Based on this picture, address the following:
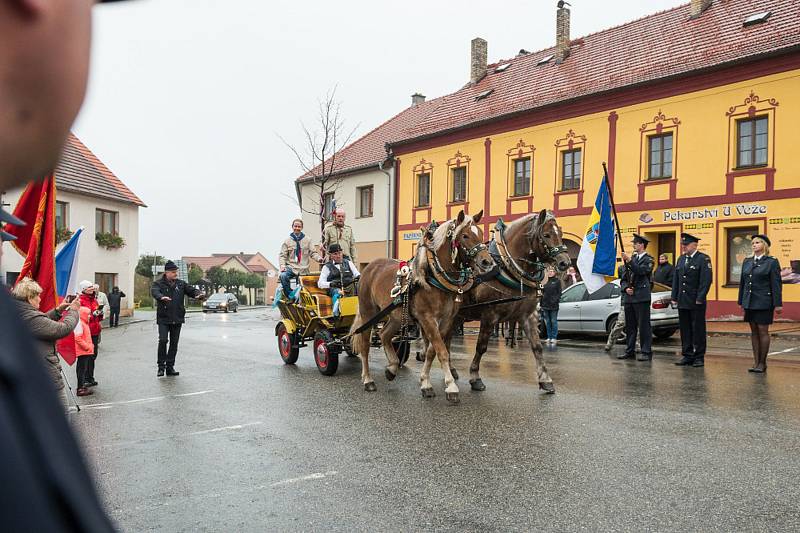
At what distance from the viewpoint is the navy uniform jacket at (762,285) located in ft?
31.6

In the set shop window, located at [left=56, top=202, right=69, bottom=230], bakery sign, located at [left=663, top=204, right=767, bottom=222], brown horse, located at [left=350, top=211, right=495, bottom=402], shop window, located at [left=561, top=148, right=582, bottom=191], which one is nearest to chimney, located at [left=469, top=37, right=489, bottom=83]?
shop window, located at [left=561, top=148, right=582, bottom=191]

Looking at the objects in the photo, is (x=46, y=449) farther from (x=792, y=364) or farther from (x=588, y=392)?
(x=792, y=364)

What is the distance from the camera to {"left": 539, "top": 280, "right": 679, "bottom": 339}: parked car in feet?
47.6

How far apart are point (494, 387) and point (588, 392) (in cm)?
116

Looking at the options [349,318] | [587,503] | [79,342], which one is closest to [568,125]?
[349,318]

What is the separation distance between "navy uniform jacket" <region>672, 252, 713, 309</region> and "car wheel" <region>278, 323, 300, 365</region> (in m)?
6.50

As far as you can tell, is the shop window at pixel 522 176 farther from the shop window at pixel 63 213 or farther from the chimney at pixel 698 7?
the shop window at pixel 63 213

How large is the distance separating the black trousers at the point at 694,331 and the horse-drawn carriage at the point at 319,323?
219 inches

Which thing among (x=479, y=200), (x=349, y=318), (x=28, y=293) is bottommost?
(x=349, y=318)

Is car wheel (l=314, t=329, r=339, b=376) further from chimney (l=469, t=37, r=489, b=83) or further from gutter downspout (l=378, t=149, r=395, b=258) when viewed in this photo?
chimney (l=469, t=37, r=489, b=83)

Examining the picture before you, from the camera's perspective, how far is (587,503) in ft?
13.2

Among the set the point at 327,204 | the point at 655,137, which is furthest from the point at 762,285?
the point at 327,204

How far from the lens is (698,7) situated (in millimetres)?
22438

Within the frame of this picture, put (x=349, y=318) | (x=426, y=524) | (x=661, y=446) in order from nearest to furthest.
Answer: (x=426, y=524) → (x=661, y=446) → (x=349, y=318)
